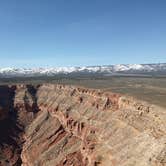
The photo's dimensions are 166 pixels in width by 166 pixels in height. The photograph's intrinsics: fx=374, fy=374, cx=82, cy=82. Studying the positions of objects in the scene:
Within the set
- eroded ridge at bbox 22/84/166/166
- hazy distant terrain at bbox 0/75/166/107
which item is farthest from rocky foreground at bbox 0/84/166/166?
hazy distant terrain at bbox 0/75/166/107

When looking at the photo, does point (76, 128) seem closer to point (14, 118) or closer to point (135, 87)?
point (14, 118)

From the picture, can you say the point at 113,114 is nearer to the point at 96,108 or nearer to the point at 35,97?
the point at 96,108

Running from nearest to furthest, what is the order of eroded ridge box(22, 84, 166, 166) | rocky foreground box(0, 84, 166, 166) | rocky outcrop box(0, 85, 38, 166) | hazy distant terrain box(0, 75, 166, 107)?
eroded ridge box(22, 84, 166, 166)
rocky foreground box(0, 84, 166, 166)
rocky outcrop box(0, 85, 38, 166)
hazy distant terrain box(0, 75, 166, 107)

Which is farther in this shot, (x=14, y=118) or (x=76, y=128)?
(x=14, y=118)

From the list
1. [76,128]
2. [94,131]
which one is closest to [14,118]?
[76,128]

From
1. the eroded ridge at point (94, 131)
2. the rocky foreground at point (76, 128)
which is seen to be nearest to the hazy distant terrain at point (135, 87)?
the eroded ridge at point (94, 131)

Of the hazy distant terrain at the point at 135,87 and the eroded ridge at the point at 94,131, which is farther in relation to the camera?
the hazy distant terrain at the point at 135,87

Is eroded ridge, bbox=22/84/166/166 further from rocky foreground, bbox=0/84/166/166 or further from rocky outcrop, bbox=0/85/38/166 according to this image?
rocky outcrop, bbox=0/85/38/166

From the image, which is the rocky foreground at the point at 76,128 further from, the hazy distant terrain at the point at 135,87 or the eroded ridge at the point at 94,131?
the hazy distant terrain at the point at 135,87
